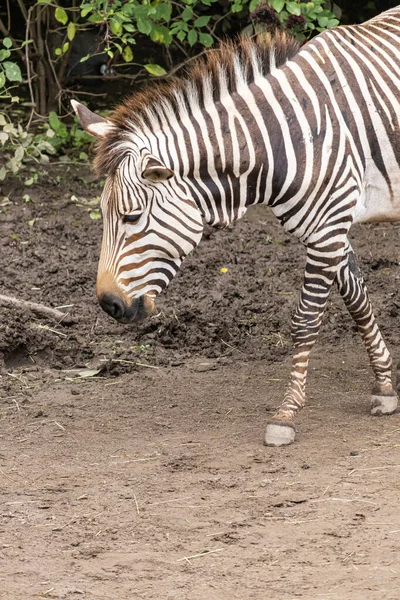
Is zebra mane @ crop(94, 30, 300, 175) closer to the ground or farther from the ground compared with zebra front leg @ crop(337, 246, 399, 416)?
farther from the ground

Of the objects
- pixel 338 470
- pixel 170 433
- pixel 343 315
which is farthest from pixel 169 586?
pixel 343 315

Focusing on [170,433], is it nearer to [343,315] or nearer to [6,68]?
[343,315]

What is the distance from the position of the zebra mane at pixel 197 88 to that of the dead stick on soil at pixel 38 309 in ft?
7.59

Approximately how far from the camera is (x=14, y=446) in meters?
5.74

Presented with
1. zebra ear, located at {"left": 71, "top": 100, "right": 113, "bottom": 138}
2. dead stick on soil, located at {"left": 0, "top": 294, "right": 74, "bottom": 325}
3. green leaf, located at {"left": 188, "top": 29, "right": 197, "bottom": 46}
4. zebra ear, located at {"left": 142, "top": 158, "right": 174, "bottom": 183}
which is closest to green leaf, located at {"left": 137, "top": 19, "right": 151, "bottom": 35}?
green leaf, located at {"left": 188, "top": 29, "right": 197, "bottom": 46}

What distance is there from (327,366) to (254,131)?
2.07 meters

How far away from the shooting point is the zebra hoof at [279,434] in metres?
5.59

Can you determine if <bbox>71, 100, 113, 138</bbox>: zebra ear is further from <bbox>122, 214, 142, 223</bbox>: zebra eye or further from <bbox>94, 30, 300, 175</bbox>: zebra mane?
<bbox>122, 214, 142, 223</bbox>: zebra eye

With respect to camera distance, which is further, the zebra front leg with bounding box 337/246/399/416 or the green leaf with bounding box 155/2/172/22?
the green leaf with bounding box 155/2/172/22

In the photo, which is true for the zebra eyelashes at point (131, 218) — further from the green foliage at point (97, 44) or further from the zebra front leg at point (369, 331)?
the green foliage at point (97, 44)

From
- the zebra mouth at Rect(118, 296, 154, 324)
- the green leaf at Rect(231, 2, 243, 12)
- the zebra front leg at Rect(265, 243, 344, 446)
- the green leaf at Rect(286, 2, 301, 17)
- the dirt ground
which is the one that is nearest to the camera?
the dirt ground

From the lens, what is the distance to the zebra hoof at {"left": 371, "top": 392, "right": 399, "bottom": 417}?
6.00 m

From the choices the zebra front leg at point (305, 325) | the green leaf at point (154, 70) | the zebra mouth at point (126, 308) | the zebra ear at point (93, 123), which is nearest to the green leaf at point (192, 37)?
the green leaf at point (154, 70)

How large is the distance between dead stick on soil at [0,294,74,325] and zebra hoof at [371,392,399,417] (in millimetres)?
2577
